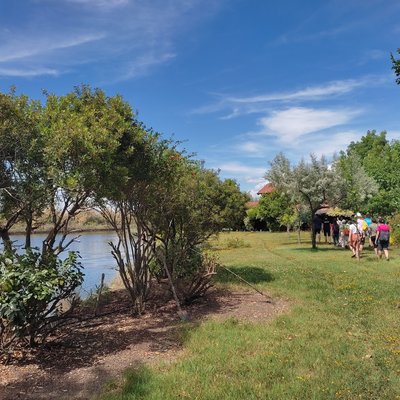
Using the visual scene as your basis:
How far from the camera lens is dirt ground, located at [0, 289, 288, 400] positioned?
6316mm

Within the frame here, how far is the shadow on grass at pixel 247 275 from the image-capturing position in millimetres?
14359

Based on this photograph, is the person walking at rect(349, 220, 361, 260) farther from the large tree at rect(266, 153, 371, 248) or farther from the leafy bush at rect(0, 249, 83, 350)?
the leafy bush at rect(0, 249, 83, 350)

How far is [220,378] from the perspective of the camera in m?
6.07

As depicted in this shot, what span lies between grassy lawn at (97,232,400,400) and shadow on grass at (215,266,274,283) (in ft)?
8.68

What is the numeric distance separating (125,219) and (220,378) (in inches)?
220

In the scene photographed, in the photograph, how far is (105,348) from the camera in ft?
26.6

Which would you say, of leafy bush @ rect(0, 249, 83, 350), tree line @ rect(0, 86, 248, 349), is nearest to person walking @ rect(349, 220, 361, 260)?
tree line @ rect(0, 86, 248, 349)

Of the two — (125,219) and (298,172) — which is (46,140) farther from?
(298,172)

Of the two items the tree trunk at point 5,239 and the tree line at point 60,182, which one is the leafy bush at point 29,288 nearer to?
the tree line at point 60,182

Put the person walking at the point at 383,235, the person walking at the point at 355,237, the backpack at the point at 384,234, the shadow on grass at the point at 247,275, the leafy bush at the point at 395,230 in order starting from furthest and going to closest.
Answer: the leafy bush at the point at 395,230
the person walking at the point at 355,237
the backpack at the point at 384,234
the person walking at the point at 383,235
the shadow on grass at the point at 247,275

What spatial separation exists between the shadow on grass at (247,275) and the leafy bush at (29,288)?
7356 millimetres

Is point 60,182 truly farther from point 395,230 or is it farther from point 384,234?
point 395,230

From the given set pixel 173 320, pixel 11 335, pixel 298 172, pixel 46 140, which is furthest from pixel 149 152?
pixel 298 172

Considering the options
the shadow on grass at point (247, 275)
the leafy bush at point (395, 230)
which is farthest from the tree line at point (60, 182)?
the leafy bush at point (395, 230)
